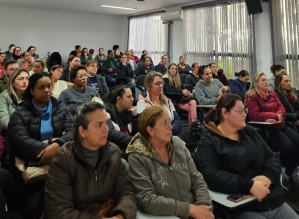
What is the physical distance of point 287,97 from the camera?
12.7ft

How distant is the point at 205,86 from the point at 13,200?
3350mm

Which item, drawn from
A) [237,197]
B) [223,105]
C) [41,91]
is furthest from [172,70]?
[237,197]

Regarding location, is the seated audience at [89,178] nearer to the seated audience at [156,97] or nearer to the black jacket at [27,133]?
the black jacket at [27,133]

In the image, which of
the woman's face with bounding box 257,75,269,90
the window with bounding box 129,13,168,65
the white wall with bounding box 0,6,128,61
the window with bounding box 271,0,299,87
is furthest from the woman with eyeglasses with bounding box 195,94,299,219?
the white wall with bounding box 0,6,128,61

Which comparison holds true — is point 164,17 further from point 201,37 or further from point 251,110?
point 251,110

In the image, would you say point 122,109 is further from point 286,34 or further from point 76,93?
point 286,34

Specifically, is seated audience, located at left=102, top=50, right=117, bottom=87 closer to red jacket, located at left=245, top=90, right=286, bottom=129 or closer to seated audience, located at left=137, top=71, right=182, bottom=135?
seated audience, located at left=137, top=71, right=182, bottom=135

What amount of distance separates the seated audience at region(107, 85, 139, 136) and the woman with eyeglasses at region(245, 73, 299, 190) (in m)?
1.60

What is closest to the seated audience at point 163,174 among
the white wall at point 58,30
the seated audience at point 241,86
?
the seated audience at point 241,86

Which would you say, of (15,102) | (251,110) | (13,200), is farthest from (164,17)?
(13,200)

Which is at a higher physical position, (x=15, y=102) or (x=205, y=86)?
(x=205, y=86)

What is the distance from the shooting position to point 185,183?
169cm

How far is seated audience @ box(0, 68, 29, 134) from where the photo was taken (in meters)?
2.53

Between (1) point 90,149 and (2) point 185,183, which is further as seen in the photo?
(2) point 185,183
